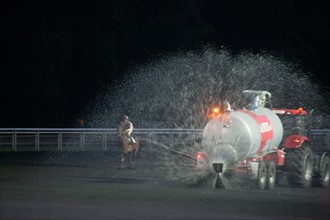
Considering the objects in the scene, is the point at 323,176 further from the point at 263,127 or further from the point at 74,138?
the point at 74,138

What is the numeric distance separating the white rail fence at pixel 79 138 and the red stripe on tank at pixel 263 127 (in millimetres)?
21194

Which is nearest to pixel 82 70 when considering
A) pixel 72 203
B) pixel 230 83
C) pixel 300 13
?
pixel 230 83

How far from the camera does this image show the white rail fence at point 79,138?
152 feet

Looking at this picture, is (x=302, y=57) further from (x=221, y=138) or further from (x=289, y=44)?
(x=221, y=138)

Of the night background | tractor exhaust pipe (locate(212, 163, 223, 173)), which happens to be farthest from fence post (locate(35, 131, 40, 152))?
tractor exhaust pipe (locate(212, 163, 223, 173))

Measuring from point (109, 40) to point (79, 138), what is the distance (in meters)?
14.6

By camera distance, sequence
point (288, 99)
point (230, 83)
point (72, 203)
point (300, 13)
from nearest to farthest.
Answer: point (72, 203) → point (288, 99) → point (230, 83) → point (300, 13)

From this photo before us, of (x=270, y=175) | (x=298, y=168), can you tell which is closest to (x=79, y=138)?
(x=298, y=168)

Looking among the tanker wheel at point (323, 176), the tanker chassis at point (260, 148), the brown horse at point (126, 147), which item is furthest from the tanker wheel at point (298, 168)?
the brown horse at point (126, 147)

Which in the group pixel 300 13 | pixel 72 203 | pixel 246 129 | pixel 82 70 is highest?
pixel 300 13

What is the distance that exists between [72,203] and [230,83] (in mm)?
38575

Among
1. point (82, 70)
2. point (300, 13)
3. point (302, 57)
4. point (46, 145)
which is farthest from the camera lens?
point (300, 13)

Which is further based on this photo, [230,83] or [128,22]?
[128,22]

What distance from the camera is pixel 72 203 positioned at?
18734mm
